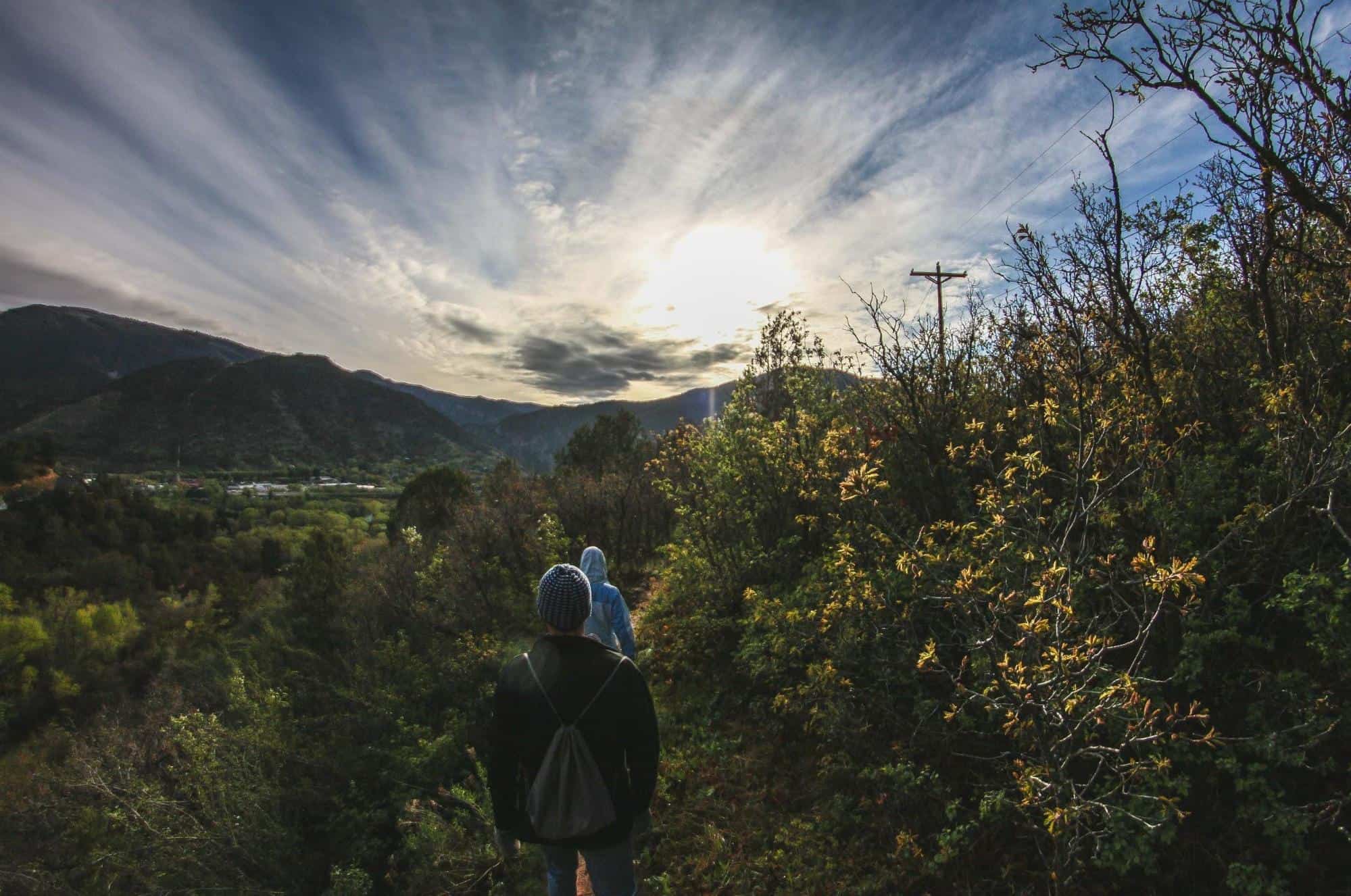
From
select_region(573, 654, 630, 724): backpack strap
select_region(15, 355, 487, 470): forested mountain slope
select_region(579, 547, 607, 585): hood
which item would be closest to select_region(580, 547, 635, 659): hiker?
select_region(579, 547, 607, 585): hood

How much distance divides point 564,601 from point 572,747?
0.62 metres

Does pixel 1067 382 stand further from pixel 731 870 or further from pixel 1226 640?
pixel 731 870

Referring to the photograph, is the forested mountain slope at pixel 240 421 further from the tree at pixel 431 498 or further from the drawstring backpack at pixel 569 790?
the drawstring backpack at pixel 569 790

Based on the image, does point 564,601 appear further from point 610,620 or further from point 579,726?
point 610,620

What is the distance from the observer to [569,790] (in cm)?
233

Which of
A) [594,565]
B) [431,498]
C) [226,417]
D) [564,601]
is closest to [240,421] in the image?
[226,417]

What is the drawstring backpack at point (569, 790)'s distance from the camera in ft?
7.65

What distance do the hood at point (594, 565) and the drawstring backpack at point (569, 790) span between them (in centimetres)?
307

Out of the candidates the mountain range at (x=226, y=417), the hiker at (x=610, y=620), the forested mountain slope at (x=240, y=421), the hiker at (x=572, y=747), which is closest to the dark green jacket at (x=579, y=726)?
the hiker at (x=572, y=747)

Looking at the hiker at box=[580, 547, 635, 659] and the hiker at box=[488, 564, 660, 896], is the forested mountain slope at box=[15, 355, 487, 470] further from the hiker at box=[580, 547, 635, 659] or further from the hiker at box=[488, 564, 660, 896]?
the hiker at box=[488, 564, 660, 896]

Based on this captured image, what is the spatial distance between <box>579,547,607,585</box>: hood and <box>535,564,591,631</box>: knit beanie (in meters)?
2.95

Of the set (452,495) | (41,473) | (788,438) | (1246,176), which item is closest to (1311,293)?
(1246,176)

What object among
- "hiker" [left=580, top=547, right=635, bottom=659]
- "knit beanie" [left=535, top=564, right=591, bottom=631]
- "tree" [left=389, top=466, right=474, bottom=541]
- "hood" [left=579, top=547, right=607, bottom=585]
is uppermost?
"knit beanie" [left=535, top=564, right=591, bottom=631]

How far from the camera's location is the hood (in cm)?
554
